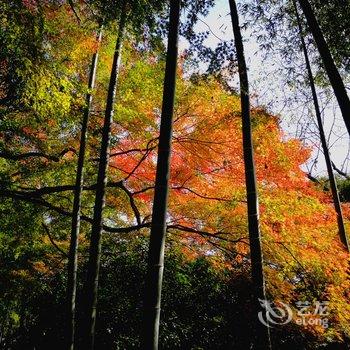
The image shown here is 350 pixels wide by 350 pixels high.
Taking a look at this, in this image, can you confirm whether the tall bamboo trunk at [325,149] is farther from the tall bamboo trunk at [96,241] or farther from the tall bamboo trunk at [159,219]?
the tall bamboo trunk at [159,219]

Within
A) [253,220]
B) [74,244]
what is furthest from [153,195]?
[253,220]

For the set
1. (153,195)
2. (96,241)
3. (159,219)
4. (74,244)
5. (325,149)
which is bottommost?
(159,219)

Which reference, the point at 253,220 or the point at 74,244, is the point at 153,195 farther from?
the point at 253,220

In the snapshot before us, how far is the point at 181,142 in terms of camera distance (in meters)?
9.38

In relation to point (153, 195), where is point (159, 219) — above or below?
below

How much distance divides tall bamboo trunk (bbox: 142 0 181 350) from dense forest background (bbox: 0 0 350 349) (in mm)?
1764

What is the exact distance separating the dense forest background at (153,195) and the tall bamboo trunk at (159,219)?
1.76 m

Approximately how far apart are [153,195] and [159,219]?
18.5 feet

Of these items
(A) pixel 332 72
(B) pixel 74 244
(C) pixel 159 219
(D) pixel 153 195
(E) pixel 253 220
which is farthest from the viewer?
(D) pixel 153 195

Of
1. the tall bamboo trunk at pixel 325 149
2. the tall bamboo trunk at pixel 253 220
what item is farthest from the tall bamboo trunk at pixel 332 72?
the tall bamboo trunk at pixel 325 149

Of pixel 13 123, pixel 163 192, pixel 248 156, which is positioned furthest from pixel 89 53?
pixel 163 192

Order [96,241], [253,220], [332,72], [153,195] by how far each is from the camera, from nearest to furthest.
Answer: [332,72], [253,220], [96,241], [153,195]

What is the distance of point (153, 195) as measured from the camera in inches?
381

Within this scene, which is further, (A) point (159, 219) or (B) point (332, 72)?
(B) point (332, 72)
